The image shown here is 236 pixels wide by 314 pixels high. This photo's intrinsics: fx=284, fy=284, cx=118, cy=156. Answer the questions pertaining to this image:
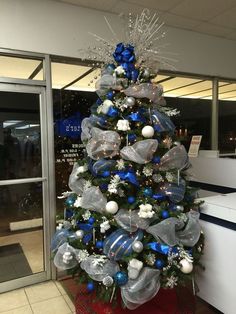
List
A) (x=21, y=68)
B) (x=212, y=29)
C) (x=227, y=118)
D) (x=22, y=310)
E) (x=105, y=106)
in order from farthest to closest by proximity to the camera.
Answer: (x=227, y=118) < (x=212, y=29) < (x=21, y=68) < (x=22, y=310) < (x=105, y=106)

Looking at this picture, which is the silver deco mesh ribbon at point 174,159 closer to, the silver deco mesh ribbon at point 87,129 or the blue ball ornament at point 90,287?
the silver deco mesh ribbon at point 87,129

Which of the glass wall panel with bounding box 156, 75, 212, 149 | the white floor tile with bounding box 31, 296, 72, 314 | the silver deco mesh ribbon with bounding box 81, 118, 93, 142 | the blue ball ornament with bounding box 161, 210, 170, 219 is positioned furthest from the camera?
the glass wall panel with bounding box 156, 75, 212, 149

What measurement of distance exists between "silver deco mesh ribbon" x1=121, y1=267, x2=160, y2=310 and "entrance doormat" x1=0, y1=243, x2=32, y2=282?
1.72m

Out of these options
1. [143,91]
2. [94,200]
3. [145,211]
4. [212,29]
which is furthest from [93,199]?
[212,29]

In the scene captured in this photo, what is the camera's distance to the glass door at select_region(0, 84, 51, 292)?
10.1 ft

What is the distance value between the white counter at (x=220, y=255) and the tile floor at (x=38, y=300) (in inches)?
50.4

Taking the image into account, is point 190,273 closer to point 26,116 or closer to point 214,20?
point 26,116

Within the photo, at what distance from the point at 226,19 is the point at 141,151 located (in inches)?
107

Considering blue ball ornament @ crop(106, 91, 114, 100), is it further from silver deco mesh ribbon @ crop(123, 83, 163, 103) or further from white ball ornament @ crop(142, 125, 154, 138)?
white ball ornament @ crop(142, 125, 154, 138)

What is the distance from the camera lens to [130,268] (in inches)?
74.3

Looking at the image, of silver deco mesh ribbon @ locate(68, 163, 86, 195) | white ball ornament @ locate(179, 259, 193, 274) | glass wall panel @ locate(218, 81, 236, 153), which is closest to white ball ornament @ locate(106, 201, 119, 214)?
silver deco mesh ribbon @ locate(68, 163, 86, 195)

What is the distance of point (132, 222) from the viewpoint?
1.95 m

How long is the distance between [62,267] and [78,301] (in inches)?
15.4

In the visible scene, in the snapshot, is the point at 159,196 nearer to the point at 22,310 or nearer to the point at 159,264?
the point at 159,264
